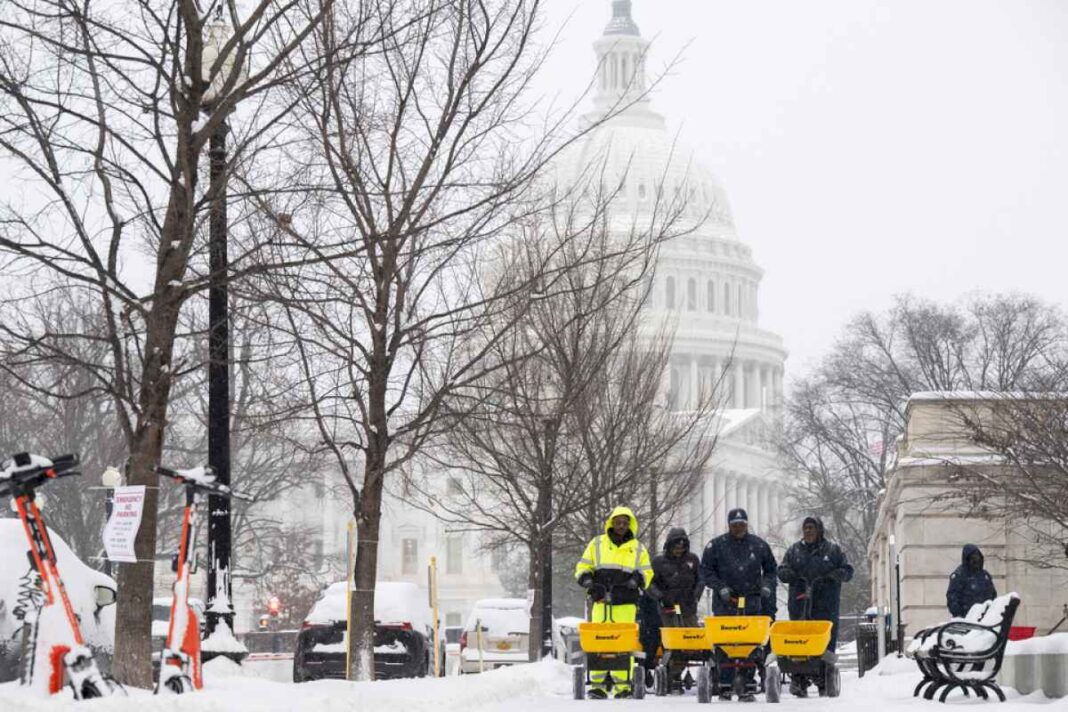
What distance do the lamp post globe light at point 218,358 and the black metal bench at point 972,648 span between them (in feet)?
17.0

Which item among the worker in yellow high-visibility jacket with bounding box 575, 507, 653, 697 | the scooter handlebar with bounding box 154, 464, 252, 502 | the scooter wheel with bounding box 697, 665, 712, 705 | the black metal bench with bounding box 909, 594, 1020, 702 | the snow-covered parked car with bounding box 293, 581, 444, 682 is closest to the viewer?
the scooter handlebar with bounding box 154, 464, 252, 502

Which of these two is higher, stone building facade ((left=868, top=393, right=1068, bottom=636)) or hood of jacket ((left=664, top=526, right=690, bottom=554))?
stone building facade ((left=868, top=393, right=1068, bottom=636))

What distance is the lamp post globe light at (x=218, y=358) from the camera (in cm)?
1479

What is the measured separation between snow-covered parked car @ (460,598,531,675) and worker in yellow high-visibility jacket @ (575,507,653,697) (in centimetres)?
1994

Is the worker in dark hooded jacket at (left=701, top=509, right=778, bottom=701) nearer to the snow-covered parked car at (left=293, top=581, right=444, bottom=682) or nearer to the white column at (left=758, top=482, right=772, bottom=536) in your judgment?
the snow-covered parked car at (left=293, top=581, right=444, bottom=682)

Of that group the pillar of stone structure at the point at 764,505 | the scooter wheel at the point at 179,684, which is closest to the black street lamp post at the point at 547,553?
the scooter wheel at the point at 179,684

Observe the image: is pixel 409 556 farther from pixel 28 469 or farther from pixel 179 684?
pixel 28 469

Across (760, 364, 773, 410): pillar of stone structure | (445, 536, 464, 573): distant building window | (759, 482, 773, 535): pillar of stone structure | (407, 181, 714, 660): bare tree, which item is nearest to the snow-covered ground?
(407, 181, 714, 660): bare tree

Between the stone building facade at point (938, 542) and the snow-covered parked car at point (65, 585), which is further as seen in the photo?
the stone building facade at point (938, 542)

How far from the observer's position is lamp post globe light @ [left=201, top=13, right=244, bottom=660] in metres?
14.8

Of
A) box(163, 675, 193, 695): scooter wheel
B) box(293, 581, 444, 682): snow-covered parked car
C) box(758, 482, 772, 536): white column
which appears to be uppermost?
box(758, 482, 772, 536): white column

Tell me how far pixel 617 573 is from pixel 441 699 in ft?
8.20

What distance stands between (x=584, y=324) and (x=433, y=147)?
7.79 m

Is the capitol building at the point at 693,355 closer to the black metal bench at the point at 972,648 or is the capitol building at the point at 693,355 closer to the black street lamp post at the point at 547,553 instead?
the black street lamp post at the point at 547,553
